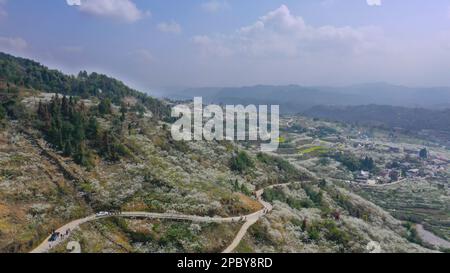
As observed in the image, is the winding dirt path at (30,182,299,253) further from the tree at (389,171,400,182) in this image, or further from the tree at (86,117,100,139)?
the tree at (389,171,400,182)

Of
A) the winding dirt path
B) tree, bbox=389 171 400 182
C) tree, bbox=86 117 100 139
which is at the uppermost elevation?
tree, bbox=86 117 100 139

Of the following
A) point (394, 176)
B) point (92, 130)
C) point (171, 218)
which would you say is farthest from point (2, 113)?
point (394, 176)

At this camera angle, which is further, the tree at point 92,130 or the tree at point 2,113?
the tree at point 92,130

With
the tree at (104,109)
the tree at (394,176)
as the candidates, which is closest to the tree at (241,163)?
the tree at (104,109)

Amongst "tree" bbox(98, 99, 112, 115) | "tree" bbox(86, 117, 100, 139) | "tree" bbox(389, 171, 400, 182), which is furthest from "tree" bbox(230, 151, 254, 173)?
"tree" bbox(389, 171, 400, 182)

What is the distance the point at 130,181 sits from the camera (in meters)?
71.9

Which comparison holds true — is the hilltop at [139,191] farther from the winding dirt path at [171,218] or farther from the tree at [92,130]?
the winding dirt path at [171,218]

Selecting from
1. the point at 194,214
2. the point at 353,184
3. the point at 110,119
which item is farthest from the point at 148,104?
the point at 194,214

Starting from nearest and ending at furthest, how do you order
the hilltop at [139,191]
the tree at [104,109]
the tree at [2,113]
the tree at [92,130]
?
the hilltop at [139,191] → the tree at [2,113] → the tree at [92,130] → the tree at [104,109]

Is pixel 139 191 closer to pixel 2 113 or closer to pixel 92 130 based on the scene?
pixel 92 130

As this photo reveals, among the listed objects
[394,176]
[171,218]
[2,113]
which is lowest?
[394,176]

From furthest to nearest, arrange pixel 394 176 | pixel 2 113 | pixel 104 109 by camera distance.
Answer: pixel 394 176 → pixel 104 109 → pixel 2 113

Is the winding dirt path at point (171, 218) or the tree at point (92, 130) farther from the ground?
the tree at point (92, 130)
